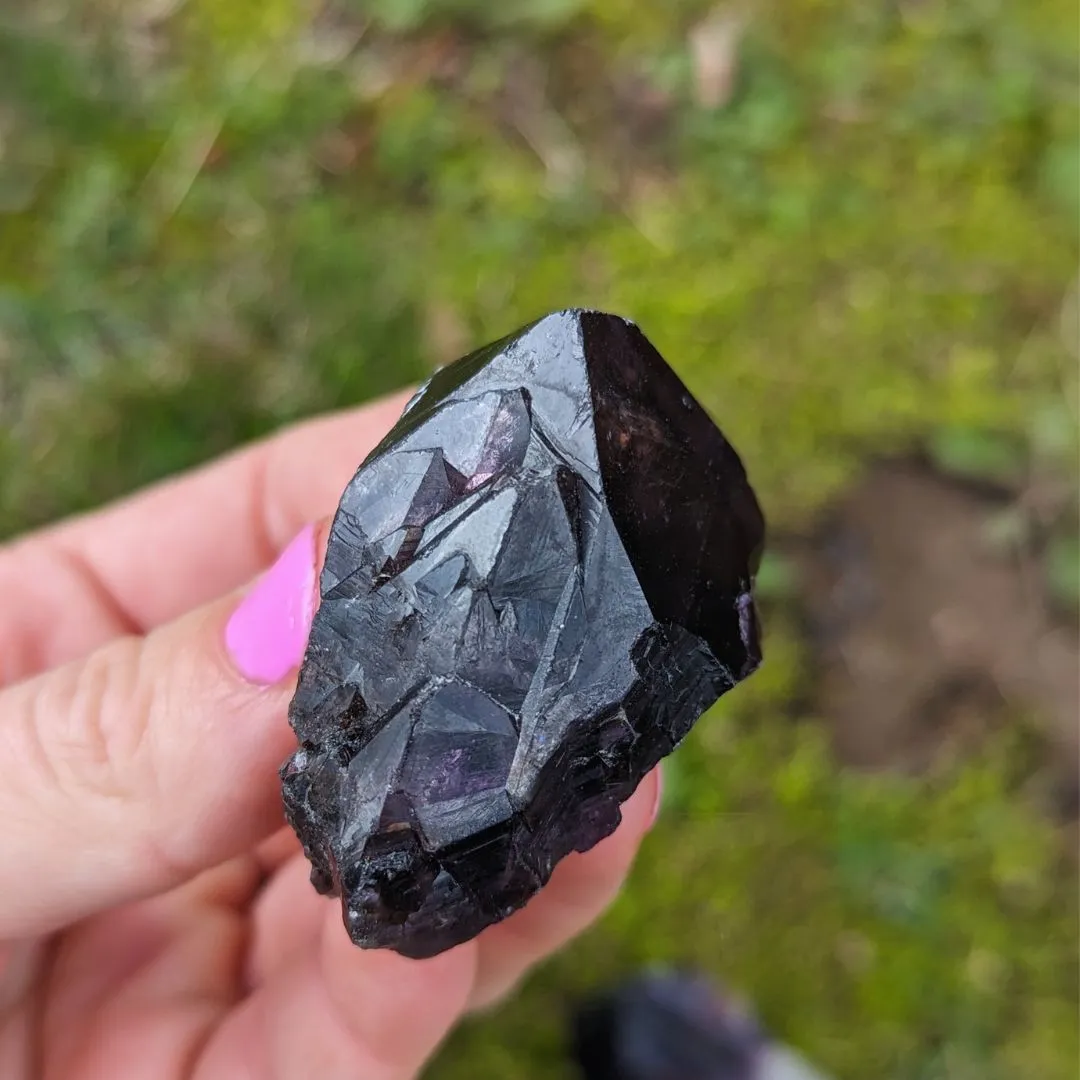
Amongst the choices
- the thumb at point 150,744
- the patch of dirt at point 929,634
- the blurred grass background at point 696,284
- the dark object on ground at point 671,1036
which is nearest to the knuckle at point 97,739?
the thumb at point 150,744

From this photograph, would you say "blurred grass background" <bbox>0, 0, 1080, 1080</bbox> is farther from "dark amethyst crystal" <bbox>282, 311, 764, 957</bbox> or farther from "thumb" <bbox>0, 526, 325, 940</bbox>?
"dark amethyst crystal" <bbox>282, 311, 764, 957</bbox>

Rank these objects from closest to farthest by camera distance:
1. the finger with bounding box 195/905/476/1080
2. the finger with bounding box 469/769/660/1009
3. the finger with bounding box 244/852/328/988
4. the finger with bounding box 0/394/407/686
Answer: the finger with bounding box 195/905/476/1080, the finger with bounding box 469/769/660/1009, the finger with bounding box 244/852/328/988, the finger with bounding box 0/394/407/686

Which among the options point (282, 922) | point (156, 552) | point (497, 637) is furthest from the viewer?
point (156, 552)

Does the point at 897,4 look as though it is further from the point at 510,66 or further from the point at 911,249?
the point at 510,66

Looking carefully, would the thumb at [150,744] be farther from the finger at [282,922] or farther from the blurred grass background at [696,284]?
the blurred grass background at [696,284]

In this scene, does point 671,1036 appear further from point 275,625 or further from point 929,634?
point 275,625

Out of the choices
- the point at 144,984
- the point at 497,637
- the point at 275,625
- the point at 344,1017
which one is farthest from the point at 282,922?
the point at 497,637

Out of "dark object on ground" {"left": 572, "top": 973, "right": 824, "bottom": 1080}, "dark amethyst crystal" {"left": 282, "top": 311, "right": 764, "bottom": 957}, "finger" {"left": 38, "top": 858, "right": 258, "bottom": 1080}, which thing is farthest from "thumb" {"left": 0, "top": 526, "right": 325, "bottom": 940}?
"dark object on ground" {"left": 572, "top": 973, "right": 824, "bottom": 1080}
